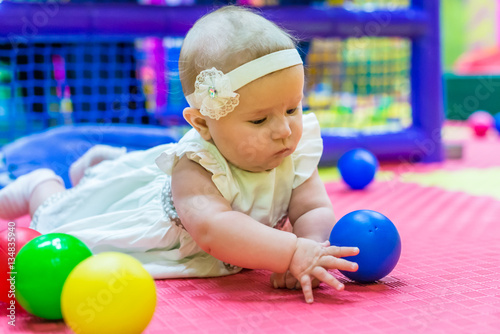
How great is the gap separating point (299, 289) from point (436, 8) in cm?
225

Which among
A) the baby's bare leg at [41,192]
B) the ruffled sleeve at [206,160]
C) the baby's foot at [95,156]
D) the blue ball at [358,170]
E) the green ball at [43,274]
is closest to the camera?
the green ball at [43,274]

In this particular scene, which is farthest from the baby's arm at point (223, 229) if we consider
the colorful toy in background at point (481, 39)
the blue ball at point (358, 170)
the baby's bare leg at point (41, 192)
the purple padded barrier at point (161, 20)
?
the colorful toy in background at point (481, 39)

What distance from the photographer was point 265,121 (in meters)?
1.09

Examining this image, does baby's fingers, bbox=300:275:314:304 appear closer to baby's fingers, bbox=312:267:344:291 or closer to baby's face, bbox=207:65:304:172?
baby's fingers, bbox=312:267:344:291

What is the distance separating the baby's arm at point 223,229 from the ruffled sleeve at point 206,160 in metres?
0.02

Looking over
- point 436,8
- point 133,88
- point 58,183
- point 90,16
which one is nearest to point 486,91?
point 436,8

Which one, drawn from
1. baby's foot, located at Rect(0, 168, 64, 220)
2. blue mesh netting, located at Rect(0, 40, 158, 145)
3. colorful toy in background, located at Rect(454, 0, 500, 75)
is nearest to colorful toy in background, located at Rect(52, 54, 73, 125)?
blue mesh netting, located at Rect(0, 40, 158, 145)

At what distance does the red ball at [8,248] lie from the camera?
0.97 meters

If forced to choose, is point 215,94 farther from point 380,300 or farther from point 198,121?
point 380,300

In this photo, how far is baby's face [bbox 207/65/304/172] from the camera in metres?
1.07

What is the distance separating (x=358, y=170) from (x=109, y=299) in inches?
60.0

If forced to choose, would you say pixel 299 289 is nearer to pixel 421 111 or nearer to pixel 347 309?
pixel 347 309

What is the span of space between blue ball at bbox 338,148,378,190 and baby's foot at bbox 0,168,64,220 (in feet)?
3.62

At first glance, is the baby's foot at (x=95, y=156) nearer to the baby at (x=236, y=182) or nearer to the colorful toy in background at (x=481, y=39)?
the baby at (x=236, y=182)
